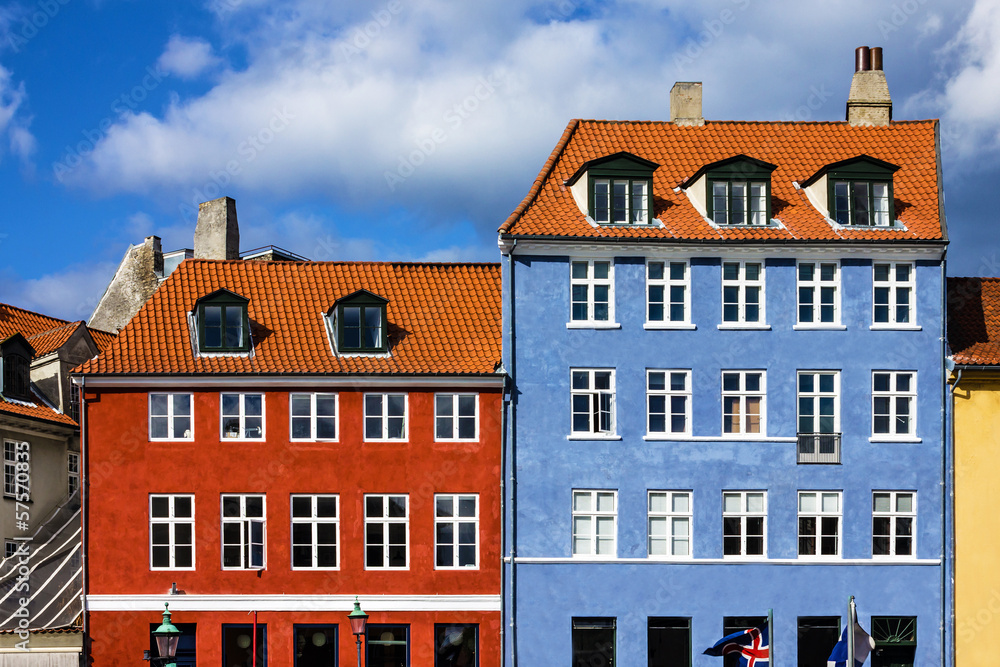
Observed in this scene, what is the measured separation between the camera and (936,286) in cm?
3628

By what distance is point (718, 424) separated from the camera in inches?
1403

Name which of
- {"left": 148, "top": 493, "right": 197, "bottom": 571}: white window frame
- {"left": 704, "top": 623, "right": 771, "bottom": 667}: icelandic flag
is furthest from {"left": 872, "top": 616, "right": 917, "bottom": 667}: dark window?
{"left": 148, "top": 493, "right": 197, "bottom": 571}: white window frame

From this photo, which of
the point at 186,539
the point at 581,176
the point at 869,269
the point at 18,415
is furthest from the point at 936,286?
the point at 18,415

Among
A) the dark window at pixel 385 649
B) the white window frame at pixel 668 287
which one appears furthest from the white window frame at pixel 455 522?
the white window frame at pixel 668 287

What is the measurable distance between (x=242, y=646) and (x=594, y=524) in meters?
9.83

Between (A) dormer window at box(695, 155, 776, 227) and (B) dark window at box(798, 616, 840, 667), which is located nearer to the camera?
(B) dark window at box(798, 616, 840, 667)

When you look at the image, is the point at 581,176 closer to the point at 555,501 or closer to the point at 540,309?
the point at 540,309

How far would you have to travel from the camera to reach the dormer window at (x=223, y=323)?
118ft

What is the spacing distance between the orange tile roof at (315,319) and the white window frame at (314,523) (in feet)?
11.1

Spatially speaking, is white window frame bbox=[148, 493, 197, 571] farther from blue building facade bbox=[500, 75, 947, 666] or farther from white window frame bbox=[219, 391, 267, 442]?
blue building facade bbox=[500, 75, 947, 666]

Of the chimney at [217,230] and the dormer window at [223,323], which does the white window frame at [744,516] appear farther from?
the chimney at [217,230]

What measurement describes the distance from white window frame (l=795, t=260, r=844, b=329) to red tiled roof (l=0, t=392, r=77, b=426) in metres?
22.6

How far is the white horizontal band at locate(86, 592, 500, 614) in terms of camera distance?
34.7 metres

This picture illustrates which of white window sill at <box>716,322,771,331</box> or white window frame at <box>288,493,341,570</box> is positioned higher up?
white window sill at <box>716,322,771,331</box>
